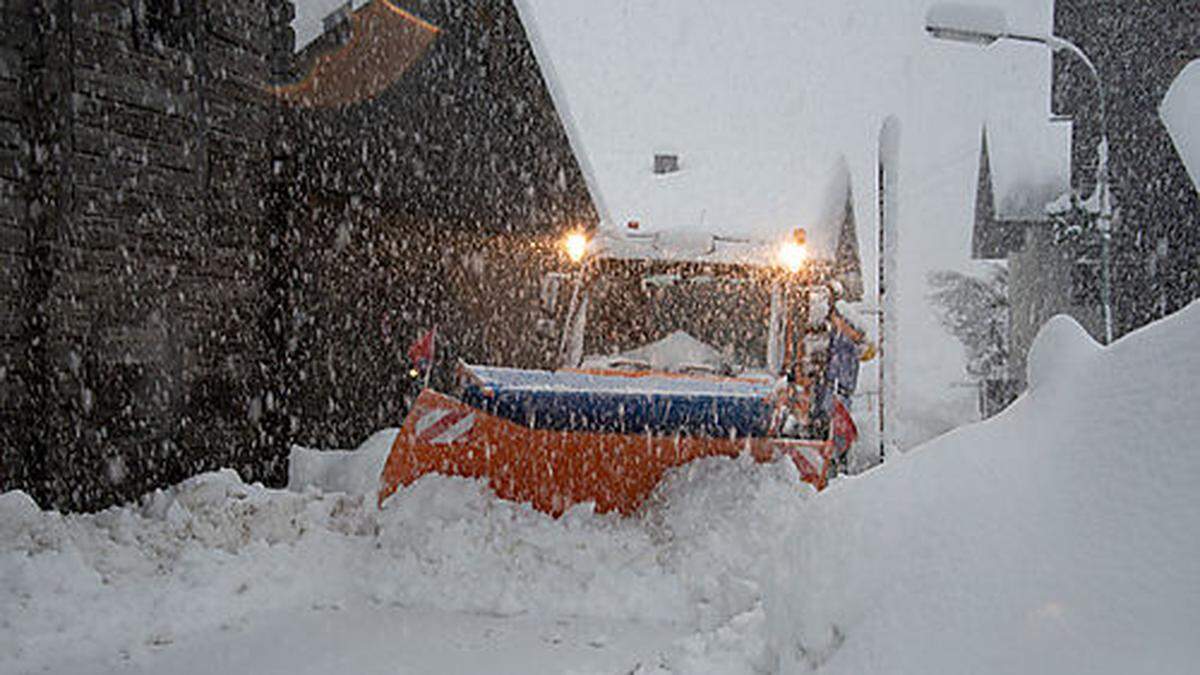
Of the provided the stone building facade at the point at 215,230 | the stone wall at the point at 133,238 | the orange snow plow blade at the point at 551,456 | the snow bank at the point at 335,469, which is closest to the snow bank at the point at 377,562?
the orange snow plow blade at the point at 551,456

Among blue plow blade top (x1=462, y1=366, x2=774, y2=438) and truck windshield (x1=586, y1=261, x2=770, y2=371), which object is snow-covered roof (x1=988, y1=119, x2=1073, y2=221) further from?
blue plow blade top (x1=462, y1=366, x2=774, y2=438)

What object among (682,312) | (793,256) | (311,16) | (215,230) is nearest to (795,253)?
(793,256)

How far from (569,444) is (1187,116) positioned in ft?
13.3

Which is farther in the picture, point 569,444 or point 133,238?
point 133,238

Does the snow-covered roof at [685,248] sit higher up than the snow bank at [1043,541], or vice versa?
the snow-covered roof at [685,248]

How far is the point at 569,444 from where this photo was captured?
5906 mm

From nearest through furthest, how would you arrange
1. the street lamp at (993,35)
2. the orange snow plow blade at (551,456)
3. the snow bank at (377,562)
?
the snow bank at (377,562)
the orange snow plow blade at (551,456)
the street lamp at (993,35)

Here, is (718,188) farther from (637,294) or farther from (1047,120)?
(637,294)

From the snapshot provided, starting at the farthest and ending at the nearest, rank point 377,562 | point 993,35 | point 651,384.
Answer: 1. point 993,35
2. point 651,384
3. point 377,562

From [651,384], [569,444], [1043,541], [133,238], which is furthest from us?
[133,238]

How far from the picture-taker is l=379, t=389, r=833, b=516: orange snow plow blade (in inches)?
233

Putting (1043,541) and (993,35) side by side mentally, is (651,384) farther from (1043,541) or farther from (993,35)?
(993,35)

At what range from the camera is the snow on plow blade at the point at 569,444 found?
5711 millimetres

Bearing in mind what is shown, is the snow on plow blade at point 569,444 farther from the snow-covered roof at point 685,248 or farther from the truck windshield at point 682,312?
the snow-covered roof at point 685,248
